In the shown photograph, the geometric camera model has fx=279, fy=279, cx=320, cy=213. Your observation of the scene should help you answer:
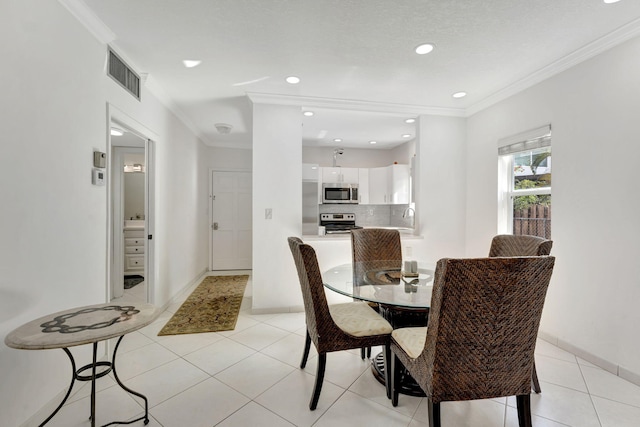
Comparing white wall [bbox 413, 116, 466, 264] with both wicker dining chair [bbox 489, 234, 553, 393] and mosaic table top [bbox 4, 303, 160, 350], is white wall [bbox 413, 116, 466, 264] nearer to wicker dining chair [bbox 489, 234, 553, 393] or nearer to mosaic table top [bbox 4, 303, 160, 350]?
wicker dining chair [bbox 489, 234, 553, 393]

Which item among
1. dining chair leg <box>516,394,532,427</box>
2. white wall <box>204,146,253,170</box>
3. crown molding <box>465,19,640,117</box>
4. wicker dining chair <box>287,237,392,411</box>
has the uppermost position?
crown molding <box>465,19,640,117</box>

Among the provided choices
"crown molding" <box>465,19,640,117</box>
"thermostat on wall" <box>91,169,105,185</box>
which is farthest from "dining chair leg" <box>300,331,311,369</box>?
"crown molding" <box>465,19,640,117</box>

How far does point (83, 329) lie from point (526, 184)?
3.80 metres

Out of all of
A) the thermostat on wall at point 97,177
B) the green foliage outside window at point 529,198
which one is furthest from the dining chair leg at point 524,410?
the thermostat on wall at point 97,177

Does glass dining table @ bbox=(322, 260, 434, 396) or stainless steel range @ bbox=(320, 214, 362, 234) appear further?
stainless steel range @ bbox=(320, 214, 362, 234)

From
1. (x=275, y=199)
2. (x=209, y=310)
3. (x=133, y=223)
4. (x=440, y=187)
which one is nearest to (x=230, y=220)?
(x=133, y=223)

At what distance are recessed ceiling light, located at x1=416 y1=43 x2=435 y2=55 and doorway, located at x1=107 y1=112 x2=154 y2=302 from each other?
257 cm

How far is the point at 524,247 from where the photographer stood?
6.86ft

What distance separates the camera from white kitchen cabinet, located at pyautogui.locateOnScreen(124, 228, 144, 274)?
4.45 metres

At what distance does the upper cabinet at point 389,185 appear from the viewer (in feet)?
15.9

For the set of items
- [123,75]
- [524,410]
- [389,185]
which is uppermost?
[123,75]

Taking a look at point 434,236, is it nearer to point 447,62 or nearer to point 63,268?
point 447,62

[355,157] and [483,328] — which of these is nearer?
[483,328]

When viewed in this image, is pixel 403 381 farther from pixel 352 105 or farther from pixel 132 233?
pixel 132 233
